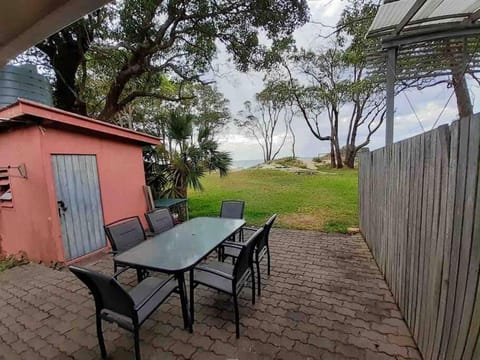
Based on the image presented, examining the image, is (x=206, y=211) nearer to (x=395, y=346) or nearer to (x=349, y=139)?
(x=395, y=346)

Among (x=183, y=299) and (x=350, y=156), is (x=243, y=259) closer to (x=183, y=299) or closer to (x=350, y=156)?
(x=183, y=299)

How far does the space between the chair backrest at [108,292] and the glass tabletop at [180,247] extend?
0.43 metres

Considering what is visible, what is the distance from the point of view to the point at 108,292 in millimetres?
1800

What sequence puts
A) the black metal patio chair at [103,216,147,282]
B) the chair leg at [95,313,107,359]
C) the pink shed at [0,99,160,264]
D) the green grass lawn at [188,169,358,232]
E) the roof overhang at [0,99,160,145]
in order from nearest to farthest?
1. the chair leg at [95,313,107,359]
2. the black metal patio chair at [103,216,147,282]
3. the roof overhang at [0,99,160,145]
4. the pink shed at [0,99,160,264]
5. the green grass lawn at [188,169,358,232]

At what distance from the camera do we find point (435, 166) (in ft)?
5.65

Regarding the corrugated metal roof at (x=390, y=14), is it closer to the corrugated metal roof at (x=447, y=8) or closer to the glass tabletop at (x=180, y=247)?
the corrugated metal roof at (x=447, y=8)

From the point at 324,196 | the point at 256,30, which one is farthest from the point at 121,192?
the point at 324,196

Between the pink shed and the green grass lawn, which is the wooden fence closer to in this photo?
the green grass lawn

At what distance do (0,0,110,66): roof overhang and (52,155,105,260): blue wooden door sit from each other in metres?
2.75

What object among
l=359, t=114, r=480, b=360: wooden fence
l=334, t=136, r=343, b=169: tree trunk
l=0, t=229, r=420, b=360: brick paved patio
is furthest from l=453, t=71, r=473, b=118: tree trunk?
l=334, t=136, r=343, b=169: tree trunk

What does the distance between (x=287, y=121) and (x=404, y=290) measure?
24.1m

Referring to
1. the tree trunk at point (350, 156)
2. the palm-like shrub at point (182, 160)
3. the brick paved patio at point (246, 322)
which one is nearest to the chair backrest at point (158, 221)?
the brick paved patio at point (246, 322)

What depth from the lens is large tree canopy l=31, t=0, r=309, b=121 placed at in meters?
5.35

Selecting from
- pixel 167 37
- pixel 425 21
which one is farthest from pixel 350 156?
pixel 425 21
